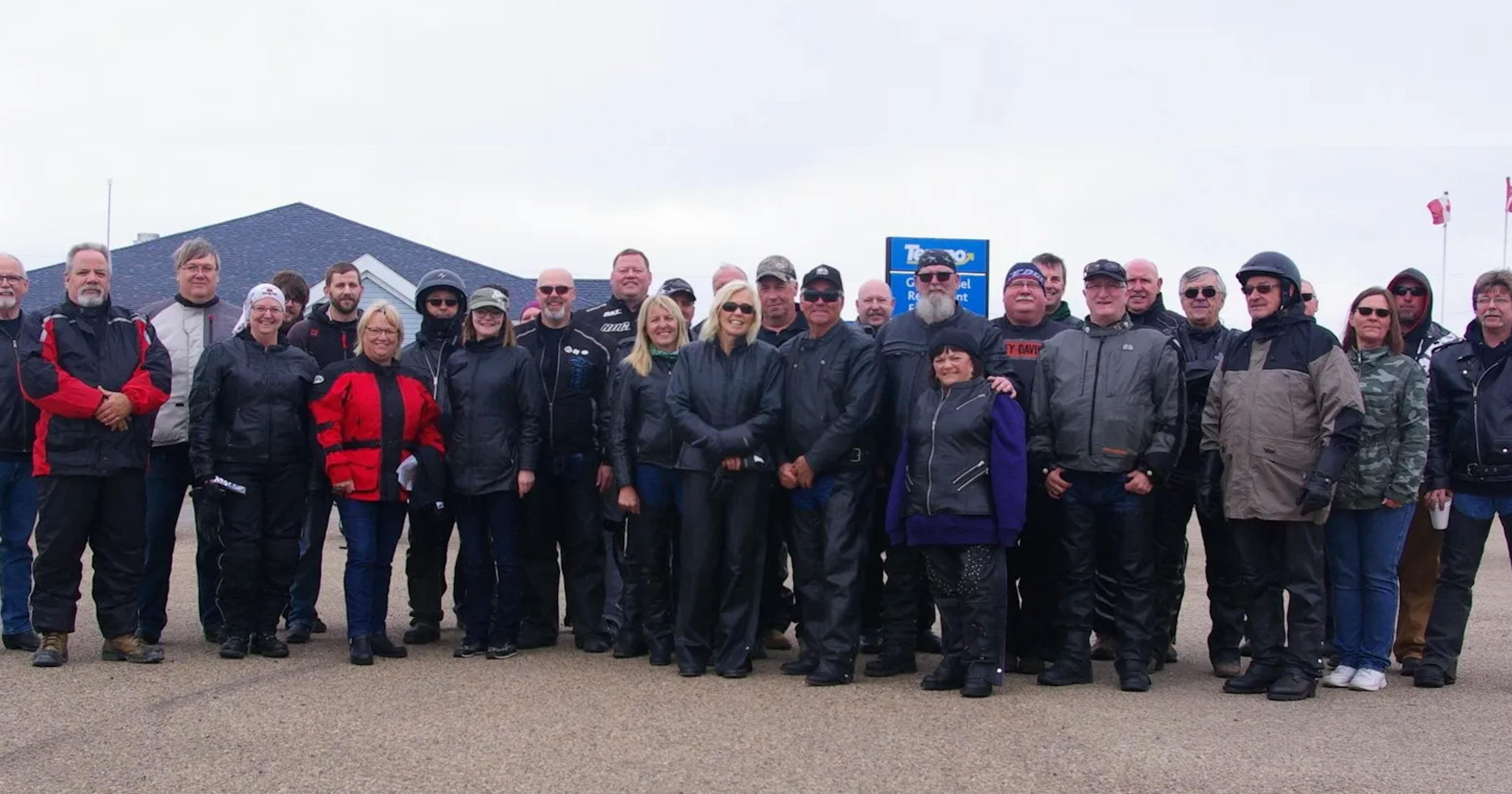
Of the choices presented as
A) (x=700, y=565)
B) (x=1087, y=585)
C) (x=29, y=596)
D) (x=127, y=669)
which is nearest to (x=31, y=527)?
(x=29, y=596)

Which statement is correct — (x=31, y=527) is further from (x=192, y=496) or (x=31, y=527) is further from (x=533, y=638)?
(x=533, y=638)

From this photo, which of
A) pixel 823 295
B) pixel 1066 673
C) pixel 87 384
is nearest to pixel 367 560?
pixel 87 384

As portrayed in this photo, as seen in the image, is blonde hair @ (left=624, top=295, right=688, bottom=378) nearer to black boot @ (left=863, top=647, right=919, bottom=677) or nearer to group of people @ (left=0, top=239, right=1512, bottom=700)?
group of people @ (left=0, top=239, right=1512, bottom=700)

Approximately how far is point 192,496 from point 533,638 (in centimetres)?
216

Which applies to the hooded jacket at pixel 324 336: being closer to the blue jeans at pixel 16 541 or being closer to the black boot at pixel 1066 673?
Answer: the blue jeans at pixel 16 541

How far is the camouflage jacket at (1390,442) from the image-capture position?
25.5ft

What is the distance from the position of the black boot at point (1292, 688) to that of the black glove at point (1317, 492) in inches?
33.1

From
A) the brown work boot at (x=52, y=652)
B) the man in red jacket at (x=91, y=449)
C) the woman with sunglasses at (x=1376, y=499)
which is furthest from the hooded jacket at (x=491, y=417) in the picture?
the woman with sunglasses at (x=1376, y=499)

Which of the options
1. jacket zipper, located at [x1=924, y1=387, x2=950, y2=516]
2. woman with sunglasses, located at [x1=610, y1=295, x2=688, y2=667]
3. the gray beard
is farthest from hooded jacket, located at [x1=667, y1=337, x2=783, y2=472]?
jacket zipper, located at [x1=924, y1=387, x2=950, y2=516]

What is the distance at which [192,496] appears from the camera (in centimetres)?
A: 872

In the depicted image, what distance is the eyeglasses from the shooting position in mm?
7930

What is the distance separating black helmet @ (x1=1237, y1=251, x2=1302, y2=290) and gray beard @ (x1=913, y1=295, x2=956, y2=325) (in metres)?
1.53

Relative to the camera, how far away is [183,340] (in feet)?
28.9

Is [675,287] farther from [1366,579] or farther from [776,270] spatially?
[1366,579]
